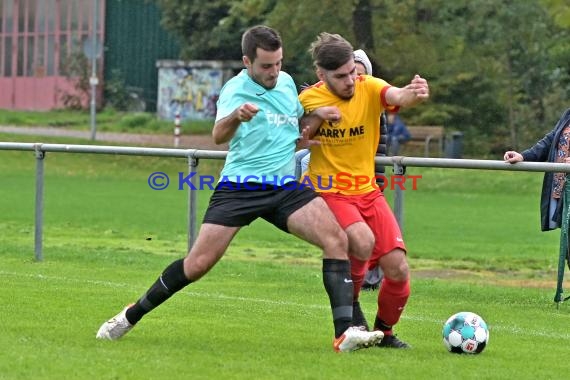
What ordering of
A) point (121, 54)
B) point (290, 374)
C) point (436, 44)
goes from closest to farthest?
1. point (290, 374)
2. point (436, 44)
3. point (121, 54)

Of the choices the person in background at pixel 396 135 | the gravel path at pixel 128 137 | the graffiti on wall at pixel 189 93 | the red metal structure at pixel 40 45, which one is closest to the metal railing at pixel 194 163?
the person in background at pixel 396 135

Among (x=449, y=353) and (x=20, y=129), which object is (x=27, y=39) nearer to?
(x=20, y=129)

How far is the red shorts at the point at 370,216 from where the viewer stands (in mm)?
8305

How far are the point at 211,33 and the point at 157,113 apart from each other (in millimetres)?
4304

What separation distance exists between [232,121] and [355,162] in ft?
2.97

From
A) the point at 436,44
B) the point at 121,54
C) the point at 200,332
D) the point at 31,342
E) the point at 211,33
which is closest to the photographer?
the point at 31,342

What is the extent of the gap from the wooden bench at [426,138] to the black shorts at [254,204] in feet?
109

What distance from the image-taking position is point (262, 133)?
8.15 m

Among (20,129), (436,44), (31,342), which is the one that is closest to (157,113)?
(20,129)

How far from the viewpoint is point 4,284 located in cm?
1148

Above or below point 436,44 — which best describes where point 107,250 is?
below

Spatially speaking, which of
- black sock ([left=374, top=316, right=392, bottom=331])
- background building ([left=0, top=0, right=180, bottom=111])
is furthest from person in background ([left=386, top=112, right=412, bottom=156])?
black sock ([left=374, top=316, right=392, bottom=331])

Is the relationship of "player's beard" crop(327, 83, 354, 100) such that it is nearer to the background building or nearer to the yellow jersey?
the yellow jersey

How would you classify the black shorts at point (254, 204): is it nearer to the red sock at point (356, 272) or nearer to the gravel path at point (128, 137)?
the red sock at point (356, 272)
